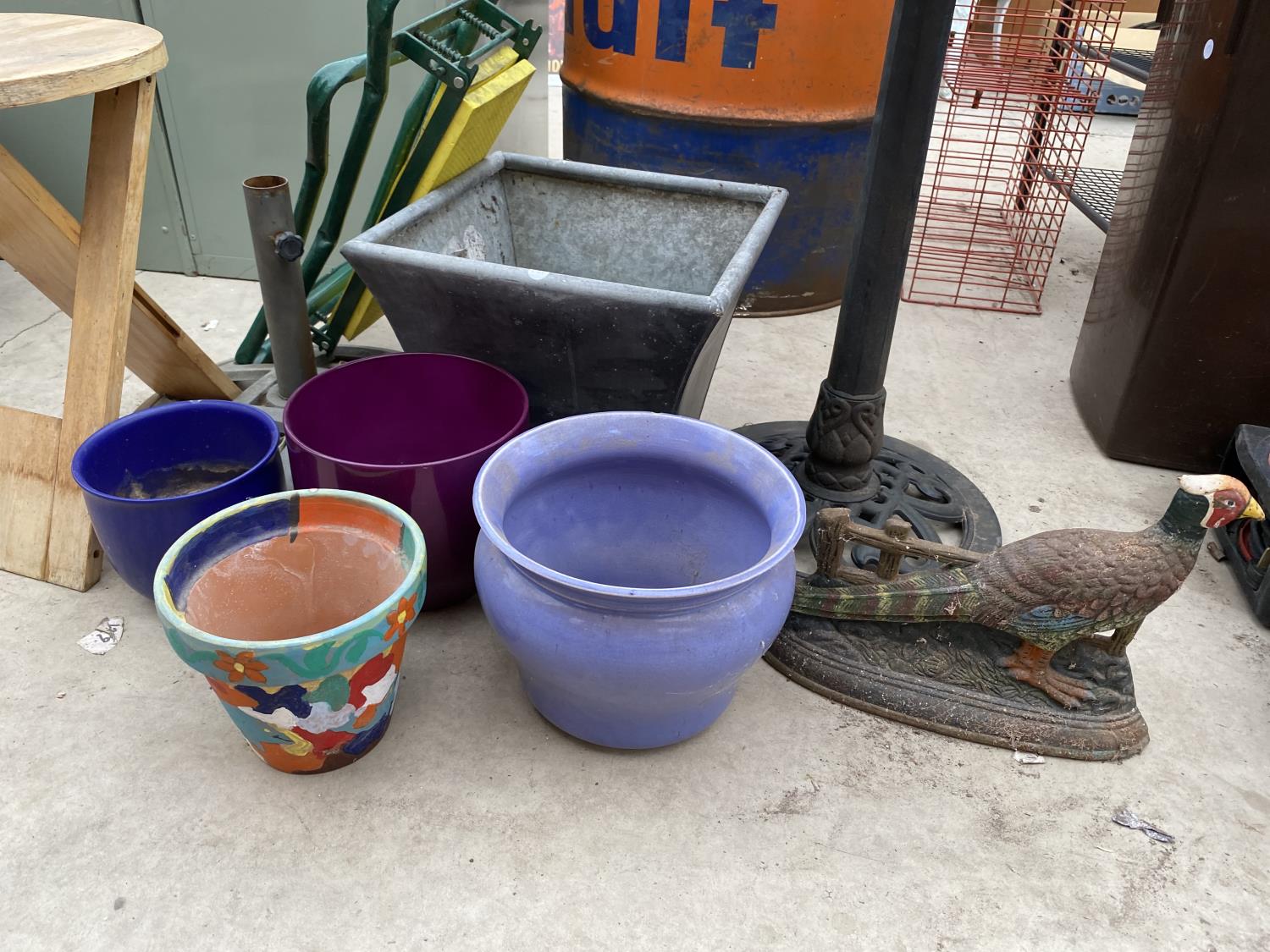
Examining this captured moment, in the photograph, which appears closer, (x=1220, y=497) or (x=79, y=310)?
(x=1220, y=497)

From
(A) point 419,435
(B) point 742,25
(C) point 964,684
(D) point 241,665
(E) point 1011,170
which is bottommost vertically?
(C) point 964,684

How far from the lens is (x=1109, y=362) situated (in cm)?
273

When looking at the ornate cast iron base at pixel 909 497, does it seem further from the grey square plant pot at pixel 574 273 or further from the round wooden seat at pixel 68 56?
the round wooden seat at pixel 68 56

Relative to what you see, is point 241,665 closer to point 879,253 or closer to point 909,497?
point 879,253

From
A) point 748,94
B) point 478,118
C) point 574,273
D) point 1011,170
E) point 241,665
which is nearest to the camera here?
point 241,665

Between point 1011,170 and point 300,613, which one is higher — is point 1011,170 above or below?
above

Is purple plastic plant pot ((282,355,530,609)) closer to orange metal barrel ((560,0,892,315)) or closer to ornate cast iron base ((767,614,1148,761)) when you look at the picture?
ornate cast iron base ((767,614,1148,761))

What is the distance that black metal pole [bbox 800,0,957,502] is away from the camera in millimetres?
1818

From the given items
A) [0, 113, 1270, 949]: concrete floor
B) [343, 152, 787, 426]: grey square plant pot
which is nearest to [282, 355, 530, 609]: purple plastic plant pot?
[343, 152, 787, 426]: grey square plant pot

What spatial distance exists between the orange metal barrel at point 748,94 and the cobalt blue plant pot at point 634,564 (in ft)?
5.68

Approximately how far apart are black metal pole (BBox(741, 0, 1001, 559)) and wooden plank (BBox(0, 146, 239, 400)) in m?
1.59

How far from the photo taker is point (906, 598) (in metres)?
1.81

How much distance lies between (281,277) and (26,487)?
0.79 metres

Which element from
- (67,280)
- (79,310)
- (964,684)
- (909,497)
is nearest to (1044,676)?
(964,684)
